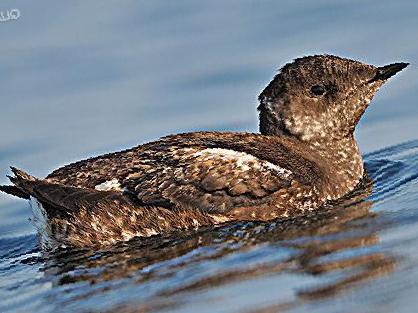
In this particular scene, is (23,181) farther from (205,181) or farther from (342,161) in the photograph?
(342,161)

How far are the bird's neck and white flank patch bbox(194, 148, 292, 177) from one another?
819 millimetres

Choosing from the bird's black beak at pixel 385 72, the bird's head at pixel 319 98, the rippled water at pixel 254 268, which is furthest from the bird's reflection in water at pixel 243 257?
the bird's black beak at pixel 385 72

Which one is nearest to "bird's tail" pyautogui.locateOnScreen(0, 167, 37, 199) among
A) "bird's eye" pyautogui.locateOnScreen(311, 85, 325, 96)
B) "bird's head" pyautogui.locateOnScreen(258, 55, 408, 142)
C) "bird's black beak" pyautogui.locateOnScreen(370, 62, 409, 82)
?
"bird's head" pyautogui.locateOnScreen(258, 55, 408, 142)

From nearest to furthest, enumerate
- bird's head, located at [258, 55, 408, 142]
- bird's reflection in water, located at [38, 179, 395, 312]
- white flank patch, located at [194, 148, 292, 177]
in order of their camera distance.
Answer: bird's reflection in water, located at [38, 179, 395, 312]
white flank patch, located at [194, 148, 292, 177]
bird's head, located at [258, 55, 408, 142]

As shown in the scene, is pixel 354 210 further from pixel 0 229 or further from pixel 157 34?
pixel 157 34

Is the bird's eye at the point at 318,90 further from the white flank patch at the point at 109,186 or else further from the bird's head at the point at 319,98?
the white flank patch at the point at 109,186

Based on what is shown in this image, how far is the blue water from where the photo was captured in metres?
7.64

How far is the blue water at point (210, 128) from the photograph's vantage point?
764 cm

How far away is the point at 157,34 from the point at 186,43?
0.55 m

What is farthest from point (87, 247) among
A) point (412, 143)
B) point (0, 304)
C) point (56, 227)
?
point (412, 143)

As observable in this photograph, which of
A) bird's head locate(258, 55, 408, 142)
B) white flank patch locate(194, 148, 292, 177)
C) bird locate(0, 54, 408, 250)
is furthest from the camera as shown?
bird's head locate(258, 55, 408, 142)

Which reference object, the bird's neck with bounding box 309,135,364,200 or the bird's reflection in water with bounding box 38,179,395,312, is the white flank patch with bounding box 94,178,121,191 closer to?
the bird's reflection in water with bounding box 38,179,395,312

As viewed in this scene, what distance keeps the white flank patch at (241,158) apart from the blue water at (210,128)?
24.4 inches

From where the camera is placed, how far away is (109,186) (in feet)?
34.1
